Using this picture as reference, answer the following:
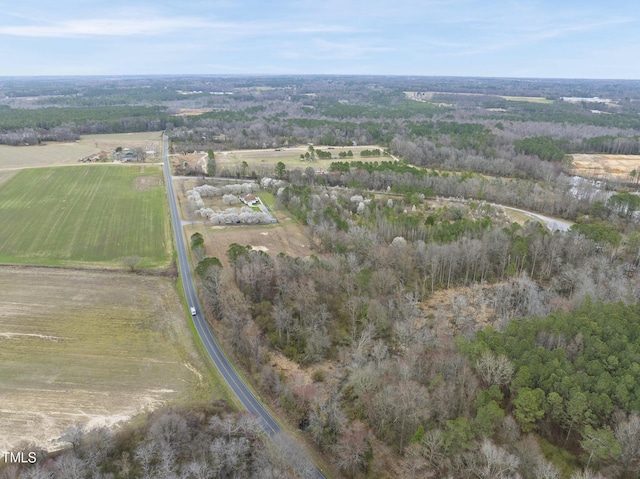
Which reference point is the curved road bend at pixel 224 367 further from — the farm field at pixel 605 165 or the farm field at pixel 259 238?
the farm field at pixel 605 165

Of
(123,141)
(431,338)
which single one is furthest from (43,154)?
(431,338)

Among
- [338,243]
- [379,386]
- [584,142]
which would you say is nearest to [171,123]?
[338,243]

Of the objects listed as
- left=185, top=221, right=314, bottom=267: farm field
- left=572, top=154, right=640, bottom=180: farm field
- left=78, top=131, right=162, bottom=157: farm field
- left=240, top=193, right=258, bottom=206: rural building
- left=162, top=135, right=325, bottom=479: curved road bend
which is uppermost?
left=78, top=131, right=162, bottom=157: farm field

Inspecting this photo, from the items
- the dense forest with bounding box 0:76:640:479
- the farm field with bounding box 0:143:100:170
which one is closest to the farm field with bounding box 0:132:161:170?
the farm field with bounding box 0:143:100:170

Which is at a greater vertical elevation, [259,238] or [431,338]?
[259,238]

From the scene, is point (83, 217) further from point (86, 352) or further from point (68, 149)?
point (68, 149)

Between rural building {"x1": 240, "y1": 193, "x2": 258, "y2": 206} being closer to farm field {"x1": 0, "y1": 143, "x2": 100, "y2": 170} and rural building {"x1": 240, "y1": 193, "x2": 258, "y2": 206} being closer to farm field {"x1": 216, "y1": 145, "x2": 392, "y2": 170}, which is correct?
farm field {"x1": 216, "y1": 145, "x2": 392, "y2": 170}

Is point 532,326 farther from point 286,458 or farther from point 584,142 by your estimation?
point 584,142
